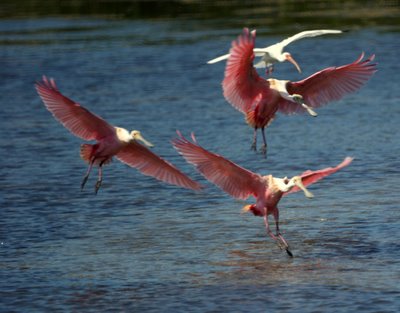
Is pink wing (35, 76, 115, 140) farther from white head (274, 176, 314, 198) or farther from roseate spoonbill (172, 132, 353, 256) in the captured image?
white head (274, 176, 314, 198)

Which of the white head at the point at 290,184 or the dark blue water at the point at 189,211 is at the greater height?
the white head at the point at 290,184

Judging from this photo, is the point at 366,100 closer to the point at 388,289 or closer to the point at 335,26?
the point at 335,26

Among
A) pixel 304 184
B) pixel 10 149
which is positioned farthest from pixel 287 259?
pixel 10 149

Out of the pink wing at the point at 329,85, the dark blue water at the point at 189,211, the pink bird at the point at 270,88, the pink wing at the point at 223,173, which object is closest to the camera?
the dark blue water at the point at 189,211

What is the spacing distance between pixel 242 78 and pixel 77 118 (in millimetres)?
1676

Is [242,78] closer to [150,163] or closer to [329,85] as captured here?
[150,163]

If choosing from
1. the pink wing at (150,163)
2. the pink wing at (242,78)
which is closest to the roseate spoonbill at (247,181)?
the pink wing at (150,163)

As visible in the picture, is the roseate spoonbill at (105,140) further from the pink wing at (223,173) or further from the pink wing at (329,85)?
the pink wing at (329,85)

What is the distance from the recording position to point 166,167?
12.3 meters

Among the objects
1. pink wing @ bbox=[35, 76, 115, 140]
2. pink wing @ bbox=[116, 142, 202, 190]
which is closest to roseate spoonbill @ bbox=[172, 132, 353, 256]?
pink wing @ bbox=[116, 142, 202, 190]

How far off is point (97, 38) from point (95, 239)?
1811 centimetres

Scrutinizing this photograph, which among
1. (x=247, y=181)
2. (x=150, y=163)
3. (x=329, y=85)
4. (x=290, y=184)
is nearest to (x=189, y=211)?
(x=150, y=163)

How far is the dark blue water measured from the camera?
420 inches

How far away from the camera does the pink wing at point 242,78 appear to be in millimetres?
11772
